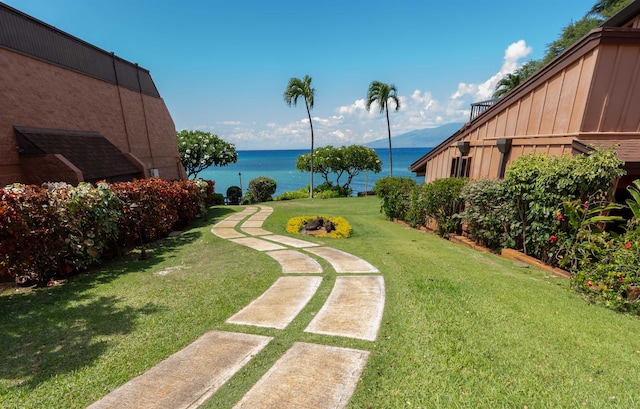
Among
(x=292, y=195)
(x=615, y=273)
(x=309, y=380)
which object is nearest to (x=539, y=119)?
(x=615, y=273)

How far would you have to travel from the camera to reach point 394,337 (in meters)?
3.04

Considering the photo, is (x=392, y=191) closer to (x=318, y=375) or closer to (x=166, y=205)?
(x=166, y=205)

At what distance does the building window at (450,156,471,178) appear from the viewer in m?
10.2

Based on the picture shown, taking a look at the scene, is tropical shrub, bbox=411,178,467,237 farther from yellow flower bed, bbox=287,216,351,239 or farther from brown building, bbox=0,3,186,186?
brown building, bbox=0,3,186,186

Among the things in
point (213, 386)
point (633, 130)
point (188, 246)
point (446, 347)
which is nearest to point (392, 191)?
point (633, 130)

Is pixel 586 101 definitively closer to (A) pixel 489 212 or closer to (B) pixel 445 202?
(A) pixel 489 212

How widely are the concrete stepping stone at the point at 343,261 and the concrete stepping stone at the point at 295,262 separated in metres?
0.37

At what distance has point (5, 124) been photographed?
29.5ft

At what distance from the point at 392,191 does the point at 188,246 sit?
27.9ft

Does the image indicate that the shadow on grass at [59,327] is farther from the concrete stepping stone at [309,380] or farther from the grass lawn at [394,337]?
the concrete stepping stone at [309,380]

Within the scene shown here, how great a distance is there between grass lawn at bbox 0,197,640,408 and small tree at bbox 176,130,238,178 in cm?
2367

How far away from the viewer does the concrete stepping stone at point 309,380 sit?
2.18 m

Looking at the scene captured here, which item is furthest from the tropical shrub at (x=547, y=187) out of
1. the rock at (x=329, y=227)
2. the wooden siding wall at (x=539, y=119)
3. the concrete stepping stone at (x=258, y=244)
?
the concrete stepping stone at (x=258, y=244)

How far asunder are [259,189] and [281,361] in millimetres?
21634
